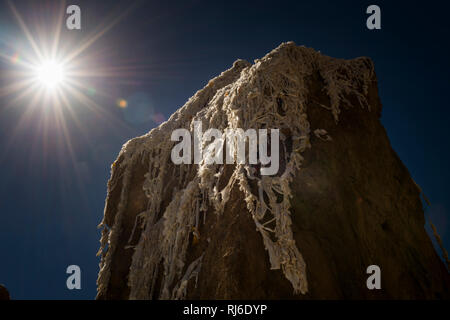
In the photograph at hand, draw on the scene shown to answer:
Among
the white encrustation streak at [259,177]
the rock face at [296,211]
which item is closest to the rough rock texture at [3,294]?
the white encrustation streak at [259,177]

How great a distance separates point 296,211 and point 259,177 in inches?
30.3

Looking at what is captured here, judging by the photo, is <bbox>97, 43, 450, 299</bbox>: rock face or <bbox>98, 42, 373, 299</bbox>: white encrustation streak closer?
<bbox>97, 43, 450, 299</bbox>: rock face

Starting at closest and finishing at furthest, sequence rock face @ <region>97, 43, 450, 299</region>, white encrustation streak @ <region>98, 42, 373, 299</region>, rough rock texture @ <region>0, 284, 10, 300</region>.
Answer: rock face @ <region>97, 43, 450, 299</region>, white encrustation streak @ <region>98, 42, 373, 299</region>, rough rock texture @ <region>0, 284, 10, 300</region>

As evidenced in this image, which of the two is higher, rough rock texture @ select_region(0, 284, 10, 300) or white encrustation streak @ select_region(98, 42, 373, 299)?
white encrustation streak @ select_region(98, 42, 373, 299)

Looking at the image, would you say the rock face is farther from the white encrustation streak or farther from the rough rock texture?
the rough rock texture

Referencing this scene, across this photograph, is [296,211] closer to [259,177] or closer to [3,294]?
[259,177]

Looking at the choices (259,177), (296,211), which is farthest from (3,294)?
(296,211)

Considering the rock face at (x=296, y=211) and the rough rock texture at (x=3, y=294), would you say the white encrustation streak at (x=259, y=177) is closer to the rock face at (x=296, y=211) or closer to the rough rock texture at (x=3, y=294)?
the rock face at (x=296, y=211)

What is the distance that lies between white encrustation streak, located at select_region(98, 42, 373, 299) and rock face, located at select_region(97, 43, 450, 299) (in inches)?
0.8

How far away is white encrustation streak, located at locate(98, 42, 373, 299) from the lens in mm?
3756

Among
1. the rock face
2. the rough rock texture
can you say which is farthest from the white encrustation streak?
the rough rock texture

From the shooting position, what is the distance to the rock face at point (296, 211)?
3570mm
